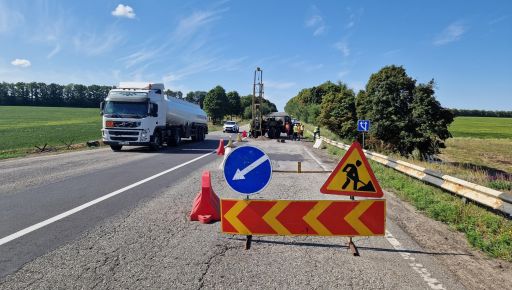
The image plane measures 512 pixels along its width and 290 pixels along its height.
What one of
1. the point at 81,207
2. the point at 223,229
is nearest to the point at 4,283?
the point at 223,229

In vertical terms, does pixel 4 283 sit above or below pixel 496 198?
below

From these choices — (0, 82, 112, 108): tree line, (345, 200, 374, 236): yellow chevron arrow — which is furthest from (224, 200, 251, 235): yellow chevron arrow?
(0, 82, 112, 108): tree line

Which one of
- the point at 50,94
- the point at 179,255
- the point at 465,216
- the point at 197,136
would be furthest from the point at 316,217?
the point at 50,94

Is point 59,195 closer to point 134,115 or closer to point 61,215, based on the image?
point 61,215

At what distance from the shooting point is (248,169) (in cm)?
494

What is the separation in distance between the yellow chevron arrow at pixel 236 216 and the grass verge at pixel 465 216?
3237 millimetres

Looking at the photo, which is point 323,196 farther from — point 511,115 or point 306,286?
point 511,115

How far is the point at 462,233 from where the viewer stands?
589 cm

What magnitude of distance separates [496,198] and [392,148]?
2135 cm

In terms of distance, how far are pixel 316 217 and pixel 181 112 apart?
2230 centimetres

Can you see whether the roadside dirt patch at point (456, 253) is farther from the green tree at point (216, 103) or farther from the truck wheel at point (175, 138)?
the green tree at point (216, 103)

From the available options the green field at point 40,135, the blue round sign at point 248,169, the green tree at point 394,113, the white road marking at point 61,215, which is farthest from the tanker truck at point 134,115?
the blue round sign at point 248,169

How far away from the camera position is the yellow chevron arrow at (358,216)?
481 cm

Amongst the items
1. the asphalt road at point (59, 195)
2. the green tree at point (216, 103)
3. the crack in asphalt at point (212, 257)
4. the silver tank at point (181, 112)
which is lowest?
the asphalt road at point (59, 195)
